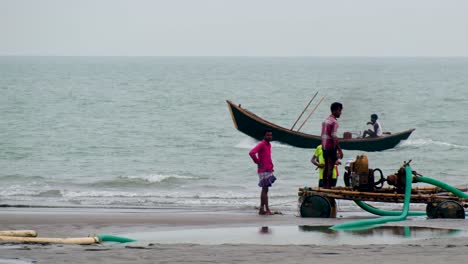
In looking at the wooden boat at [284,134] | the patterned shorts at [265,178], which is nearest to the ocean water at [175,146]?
the wooden boat at [284,134]

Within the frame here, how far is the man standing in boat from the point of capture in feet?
46.9

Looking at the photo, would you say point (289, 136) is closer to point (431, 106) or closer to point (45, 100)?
point (431, 106)

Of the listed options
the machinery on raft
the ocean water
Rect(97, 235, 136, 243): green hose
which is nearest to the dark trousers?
the machinery on raft

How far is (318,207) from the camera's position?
14.4m

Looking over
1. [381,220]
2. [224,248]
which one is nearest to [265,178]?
[381,220]

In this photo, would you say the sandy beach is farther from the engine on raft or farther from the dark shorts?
the dark shorts

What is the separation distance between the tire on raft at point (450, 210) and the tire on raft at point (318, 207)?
4.96ft

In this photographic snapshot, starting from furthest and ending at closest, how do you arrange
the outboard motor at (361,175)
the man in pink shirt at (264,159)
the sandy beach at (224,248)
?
the man in pink shirt at (264,159) → the outboard motor at (361,175) → the sandy beach at (224,248)

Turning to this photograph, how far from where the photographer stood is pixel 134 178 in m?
28.3

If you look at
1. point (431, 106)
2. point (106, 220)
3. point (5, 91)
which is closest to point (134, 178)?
point (106, 220)

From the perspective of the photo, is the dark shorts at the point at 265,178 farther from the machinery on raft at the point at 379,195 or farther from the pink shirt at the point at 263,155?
the machinery on raft at the point at 379,195

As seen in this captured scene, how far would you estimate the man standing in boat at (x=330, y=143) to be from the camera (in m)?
14.3

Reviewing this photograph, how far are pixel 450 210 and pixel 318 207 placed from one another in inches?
74.3

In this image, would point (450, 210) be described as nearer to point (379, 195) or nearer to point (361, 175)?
point (379, 195)
